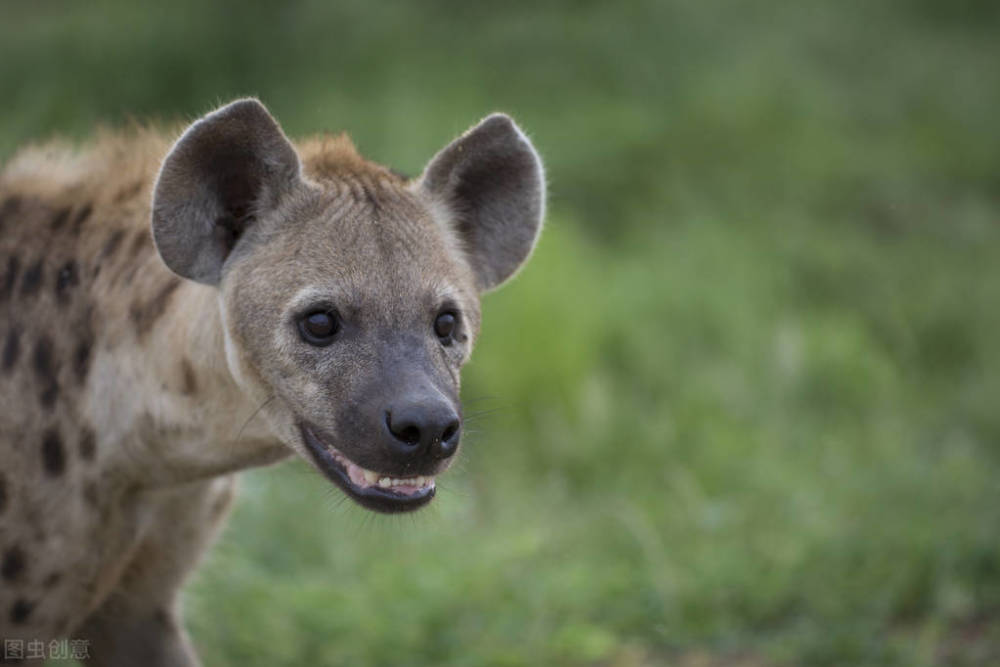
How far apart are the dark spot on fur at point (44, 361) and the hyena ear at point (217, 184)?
0.41 meters

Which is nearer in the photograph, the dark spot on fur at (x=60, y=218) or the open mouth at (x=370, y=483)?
the open mouth at (x=370, y=483)

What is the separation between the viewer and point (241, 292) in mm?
2689

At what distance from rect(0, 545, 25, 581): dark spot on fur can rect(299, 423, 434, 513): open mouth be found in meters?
0.66

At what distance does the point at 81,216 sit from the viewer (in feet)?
10.2

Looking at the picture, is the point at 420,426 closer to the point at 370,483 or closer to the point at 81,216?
the point at 370,483

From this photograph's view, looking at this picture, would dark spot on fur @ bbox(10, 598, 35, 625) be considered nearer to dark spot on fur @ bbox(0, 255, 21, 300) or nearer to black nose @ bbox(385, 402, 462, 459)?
dark spot on fur @ bbox(0, 255, 21, 300)

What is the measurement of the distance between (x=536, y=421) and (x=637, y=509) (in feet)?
2.88

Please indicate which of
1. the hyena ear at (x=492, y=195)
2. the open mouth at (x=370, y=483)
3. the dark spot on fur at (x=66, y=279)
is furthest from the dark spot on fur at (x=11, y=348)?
the hyena ear at (x=492, y=195)

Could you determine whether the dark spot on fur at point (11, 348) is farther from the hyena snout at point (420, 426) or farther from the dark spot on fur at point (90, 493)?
the hyena snout at point (420, 426)

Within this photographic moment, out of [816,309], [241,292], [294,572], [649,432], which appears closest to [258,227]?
[241,292]

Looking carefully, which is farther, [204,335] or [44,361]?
[44,361]

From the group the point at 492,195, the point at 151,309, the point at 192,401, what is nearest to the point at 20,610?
the point at 192,401

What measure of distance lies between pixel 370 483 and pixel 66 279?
85 cm

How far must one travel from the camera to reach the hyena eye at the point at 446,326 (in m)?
2.71
